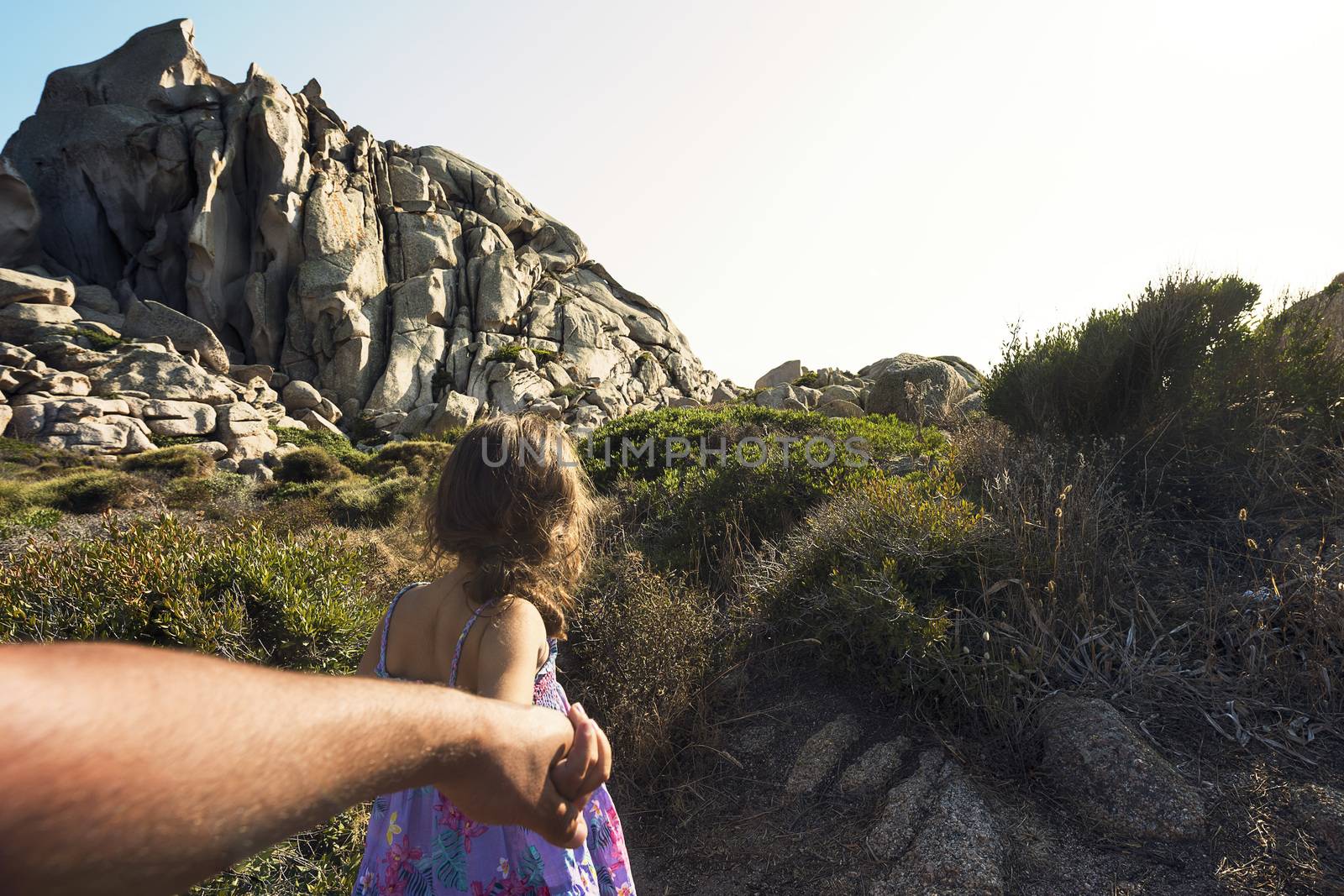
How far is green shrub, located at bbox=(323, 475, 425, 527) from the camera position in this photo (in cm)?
1217

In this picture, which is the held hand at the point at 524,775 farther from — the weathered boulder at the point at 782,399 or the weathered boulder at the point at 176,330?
the weathered boulder at the point at 176,330

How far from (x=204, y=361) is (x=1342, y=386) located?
34.2 m

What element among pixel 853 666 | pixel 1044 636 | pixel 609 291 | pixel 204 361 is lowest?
pixel 853 666

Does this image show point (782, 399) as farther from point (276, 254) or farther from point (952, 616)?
point (276, 254)

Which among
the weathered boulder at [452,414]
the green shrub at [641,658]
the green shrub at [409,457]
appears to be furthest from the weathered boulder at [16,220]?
the green shrub at [641,658]

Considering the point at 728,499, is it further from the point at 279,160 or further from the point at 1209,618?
the point at 279,160

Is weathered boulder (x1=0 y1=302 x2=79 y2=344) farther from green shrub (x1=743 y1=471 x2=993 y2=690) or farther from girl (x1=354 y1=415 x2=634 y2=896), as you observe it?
girl (x1=354 y1=415 x2=634 y2=896)

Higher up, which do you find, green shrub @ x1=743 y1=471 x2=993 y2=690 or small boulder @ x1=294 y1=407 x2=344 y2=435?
small boulder @ x1=294 y1=407 x2=344 y2=435

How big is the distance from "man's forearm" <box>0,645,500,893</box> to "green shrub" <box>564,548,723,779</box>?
131 inches

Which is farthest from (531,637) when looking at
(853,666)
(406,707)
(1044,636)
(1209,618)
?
(1209,618)

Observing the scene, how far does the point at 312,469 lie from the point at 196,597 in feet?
50.9

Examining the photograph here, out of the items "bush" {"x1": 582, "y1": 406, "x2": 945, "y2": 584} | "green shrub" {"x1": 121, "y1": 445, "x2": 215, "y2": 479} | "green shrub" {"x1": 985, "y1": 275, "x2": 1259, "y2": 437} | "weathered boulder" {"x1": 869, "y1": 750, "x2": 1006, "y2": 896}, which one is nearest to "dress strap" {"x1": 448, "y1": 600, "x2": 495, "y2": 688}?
"weathered boulder" {"x1": 869, "y1": 750, "x2": 1006, "y2": 896}

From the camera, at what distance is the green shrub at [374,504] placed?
1217 centimetres

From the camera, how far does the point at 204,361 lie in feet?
93.5
